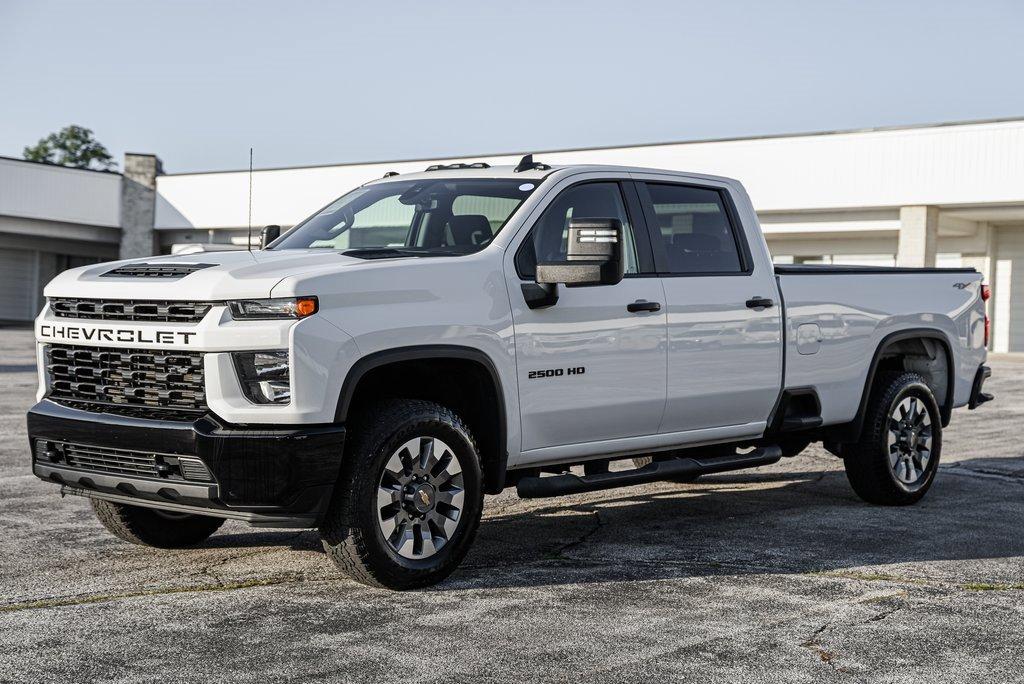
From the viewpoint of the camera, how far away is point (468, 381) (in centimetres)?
631

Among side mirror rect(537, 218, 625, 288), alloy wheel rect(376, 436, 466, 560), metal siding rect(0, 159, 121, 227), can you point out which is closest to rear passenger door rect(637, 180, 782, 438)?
side mirror rect(537, 218, 625, 288)

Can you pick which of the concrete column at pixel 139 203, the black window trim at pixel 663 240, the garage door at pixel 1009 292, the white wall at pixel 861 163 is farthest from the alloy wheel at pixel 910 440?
the concrete column at pixel 139 203

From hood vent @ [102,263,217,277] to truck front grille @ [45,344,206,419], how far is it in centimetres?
37

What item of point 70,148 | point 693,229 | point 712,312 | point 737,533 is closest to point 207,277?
point 712,312

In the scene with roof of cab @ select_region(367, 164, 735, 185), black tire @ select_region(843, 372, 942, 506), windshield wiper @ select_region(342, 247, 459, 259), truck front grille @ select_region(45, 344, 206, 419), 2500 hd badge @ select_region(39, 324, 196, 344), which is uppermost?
roof of cab @ select_region(367, 164, 735, 185)

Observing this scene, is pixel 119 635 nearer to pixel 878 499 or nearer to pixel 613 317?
pixel 613 317

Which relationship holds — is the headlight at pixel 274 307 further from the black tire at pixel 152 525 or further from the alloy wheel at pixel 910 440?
the alloy wheel at pixel 910 440

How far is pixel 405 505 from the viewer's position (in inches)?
232

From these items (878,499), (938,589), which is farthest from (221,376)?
(878,499)

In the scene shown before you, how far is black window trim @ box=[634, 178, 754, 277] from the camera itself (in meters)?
7.11

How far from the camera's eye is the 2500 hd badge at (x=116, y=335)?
550 centimetres

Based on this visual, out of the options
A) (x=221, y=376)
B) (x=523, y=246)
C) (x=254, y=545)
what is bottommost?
(x=254, y=545)

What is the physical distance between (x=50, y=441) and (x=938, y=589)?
4.30 meters

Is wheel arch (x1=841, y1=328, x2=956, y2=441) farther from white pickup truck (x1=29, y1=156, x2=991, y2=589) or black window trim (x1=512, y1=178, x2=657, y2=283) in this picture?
black window trim (x1=512, y1=178, x2=657, y2=283)
